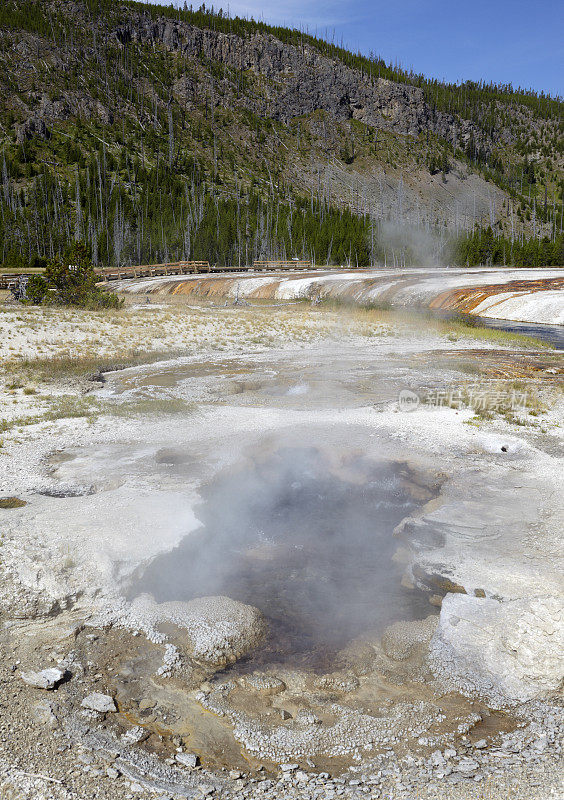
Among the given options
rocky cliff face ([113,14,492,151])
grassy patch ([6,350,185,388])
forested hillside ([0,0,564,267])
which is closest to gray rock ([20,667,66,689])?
grassy patch ([6,350,185,388])

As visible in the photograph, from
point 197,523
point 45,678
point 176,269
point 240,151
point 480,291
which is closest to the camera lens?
point 45,678

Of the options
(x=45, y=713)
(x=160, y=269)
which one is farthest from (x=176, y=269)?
(x=45, y=713)

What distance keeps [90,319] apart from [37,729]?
2238 cm

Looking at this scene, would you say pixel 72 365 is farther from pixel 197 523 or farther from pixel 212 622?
pixel 212 622

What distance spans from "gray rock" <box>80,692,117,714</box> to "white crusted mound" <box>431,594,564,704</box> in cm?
239

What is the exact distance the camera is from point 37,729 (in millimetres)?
3770

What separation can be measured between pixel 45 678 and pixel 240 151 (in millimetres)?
154621

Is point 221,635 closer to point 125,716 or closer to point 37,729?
point 125,716

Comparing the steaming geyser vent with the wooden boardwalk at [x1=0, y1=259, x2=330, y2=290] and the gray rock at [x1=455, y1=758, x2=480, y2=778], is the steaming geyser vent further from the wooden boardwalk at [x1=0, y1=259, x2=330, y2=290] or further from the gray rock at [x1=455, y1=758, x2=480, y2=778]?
the wooden boardwalk at [x1=0, y1=259, x2=330, y2=290]

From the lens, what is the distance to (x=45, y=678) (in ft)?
13.9

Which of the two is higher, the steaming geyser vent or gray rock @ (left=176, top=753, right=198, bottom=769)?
the steaming geyser vent

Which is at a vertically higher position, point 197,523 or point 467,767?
point 197,523

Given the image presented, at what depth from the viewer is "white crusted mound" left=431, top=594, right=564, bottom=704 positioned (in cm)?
432

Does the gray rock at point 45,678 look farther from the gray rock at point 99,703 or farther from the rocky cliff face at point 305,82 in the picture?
the rocky cliff face at point 305,82
